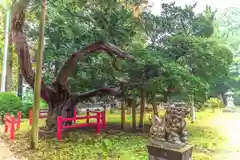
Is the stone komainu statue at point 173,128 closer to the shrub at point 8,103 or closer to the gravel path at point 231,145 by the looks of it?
the gravel path at point 231,145

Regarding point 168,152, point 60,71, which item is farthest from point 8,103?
point 168,152

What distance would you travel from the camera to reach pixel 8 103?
441 inches

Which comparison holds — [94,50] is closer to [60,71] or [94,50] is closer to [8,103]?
[60,71]

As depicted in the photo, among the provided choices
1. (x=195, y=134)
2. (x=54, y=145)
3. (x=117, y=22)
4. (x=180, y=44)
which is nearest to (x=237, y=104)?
(x=195, y=134)

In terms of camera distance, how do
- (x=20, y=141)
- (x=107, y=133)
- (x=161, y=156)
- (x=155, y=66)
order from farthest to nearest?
(x=107, y=133), (x=155, y=66), (x=20, y=141), (x=161, y=156)

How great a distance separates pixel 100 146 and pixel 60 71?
316 cm

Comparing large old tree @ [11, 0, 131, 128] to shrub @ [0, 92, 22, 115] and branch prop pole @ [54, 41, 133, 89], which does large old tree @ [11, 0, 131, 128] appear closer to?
branch prop pole @ [54, 41, 133, 89]

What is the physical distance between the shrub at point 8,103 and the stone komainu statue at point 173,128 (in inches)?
363

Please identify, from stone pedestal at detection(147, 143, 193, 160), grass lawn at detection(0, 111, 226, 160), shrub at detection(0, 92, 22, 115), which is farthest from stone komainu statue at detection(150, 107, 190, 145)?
shrub at detection(0, 92, 22, 115)

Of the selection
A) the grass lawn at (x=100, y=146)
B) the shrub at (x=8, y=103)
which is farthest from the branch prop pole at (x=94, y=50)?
the shrub at (x=8, y=103)

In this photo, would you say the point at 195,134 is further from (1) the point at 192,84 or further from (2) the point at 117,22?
(2) the point at 117,22

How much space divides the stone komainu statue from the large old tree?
4.12 m

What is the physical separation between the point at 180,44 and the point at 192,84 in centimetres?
160

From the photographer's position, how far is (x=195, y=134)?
9.25 m
